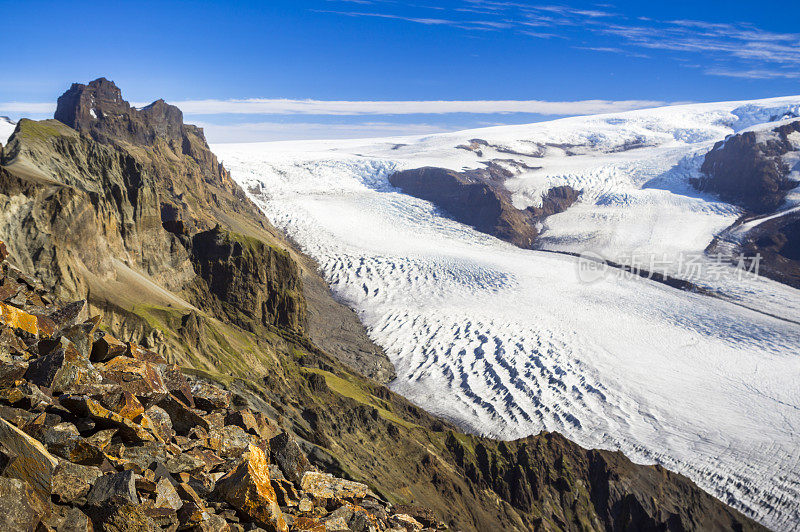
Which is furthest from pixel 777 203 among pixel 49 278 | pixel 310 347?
pixel 49 278

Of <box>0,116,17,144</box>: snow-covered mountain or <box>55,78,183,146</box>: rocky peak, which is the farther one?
<box>0,116,17,144</box>: snow-covered mountain

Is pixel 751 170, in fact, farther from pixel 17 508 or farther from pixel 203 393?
pixel 17 508

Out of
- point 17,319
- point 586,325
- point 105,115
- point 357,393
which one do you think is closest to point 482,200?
point 586,325

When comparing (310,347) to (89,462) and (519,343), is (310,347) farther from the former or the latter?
(89,462)

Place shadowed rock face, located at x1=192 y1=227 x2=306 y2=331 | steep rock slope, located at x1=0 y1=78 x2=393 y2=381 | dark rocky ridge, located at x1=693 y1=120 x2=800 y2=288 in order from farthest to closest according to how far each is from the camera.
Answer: dark rocky ridge, located at x1=693 y1=120 x2=800 y2=288 < shadowed rock face, located at x1=192 y1=227 x2=306 y2=331 < steep rock slope, located at x1=0 y1=78 x2=393 y2=381

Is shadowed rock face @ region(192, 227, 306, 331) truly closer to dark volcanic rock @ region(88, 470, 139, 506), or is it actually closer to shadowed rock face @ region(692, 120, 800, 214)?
dark volcanic rock @ region(88, 470, 139, 506)

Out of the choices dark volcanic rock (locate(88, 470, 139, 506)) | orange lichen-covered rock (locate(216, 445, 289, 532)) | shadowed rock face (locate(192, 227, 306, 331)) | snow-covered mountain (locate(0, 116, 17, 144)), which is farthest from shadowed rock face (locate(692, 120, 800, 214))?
snow-covered mountain (locate(0, 116, 17, 144))

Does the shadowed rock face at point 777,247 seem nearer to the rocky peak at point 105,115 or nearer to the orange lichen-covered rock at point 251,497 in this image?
the rocky peak at point 105,115
